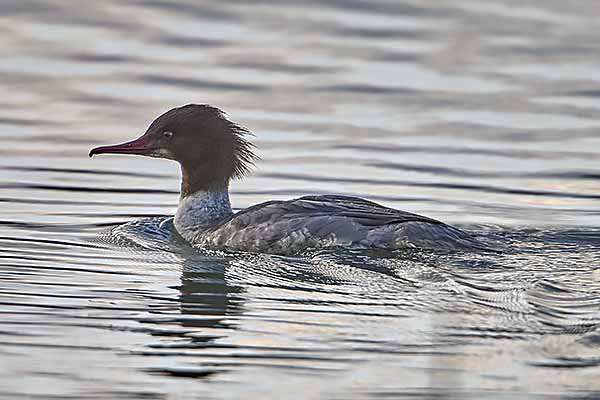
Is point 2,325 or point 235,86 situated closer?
point 2,325

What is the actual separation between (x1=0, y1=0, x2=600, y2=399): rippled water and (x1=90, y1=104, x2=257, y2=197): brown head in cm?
53

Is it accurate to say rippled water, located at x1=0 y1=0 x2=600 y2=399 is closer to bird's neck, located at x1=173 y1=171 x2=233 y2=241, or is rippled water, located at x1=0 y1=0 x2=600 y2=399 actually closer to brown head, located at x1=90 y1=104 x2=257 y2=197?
bird's neck, located at x1=173 y1=171 x2=233 y2=241

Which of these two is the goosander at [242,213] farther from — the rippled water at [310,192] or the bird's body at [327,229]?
the rippled water at [310,192]

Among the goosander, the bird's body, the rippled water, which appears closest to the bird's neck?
the goosander

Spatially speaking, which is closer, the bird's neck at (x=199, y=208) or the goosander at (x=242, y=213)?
the goosander at (x=242, y=213)

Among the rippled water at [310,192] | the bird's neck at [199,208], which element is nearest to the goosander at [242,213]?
the bird's neck at [199,208]

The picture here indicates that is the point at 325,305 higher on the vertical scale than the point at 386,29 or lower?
lower

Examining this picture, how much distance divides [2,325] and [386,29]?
35.4 feet

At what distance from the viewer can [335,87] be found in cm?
1566

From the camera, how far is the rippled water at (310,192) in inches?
279

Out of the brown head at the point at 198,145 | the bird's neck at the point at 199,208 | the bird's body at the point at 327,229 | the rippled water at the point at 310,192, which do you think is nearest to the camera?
the rippled water at the point at 310,192

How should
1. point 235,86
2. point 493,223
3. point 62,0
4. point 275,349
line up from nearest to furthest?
point 275,349
point 493,223
point 235,86
point 62,0

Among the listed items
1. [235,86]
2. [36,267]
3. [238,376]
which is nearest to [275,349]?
[238,376]

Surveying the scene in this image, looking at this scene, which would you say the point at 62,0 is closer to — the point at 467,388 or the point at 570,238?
the point at 570,238
